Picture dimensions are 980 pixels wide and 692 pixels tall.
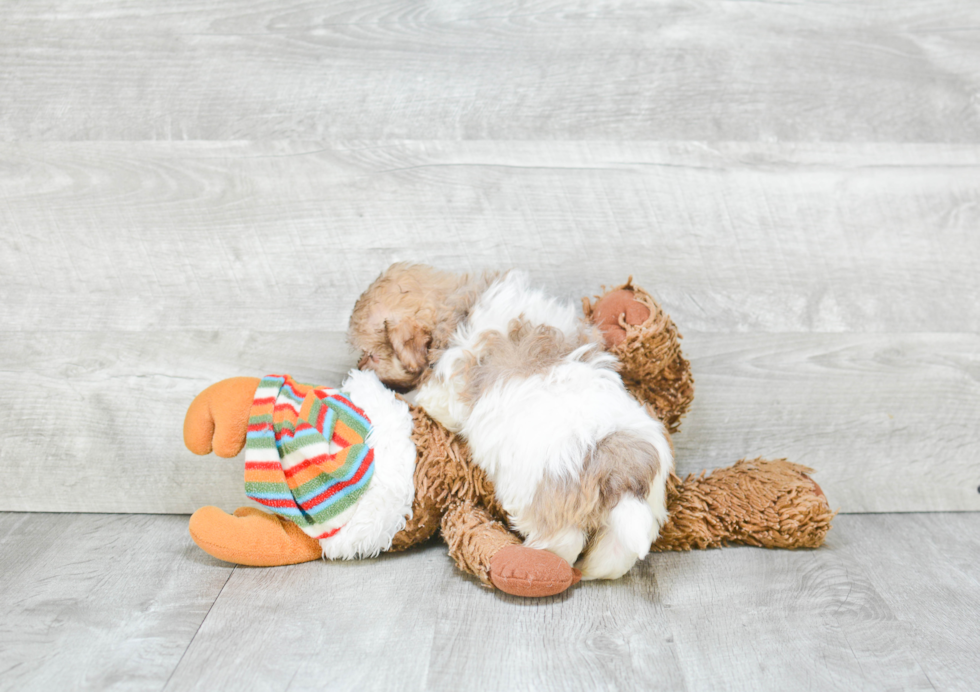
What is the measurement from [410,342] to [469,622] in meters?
0.32

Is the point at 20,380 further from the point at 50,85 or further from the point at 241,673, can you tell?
the point at 241,673

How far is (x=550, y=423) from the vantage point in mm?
814

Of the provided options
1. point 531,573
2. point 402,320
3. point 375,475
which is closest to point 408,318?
point 402,320

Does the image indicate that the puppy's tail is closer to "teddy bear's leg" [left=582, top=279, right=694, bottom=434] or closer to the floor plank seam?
"teddy bear's leg" [left=582, top=279, right=694, bottom=434]

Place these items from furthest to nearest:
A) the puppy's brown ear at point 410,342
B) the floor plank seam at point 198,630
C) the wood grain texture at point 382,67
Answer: the wood grain texture at point 382,67, the puppy's brown ear at point 410,342, the floor plank seam at point 198,630

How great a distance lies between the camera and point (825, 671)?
0.74 metres

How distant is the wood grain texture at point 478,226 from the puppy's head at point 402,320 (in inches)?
5.8

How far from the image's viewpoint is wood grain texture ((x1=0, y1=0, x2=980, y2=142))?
3.36ft

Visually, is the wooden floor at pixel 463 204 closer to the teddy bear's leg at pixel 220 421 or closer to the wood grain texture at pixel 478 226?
the wood grain texture at pixel 478 226

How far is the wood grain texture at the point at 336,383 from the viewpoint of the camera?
1067 mm

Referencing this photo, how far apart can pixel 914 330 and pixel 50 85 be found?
4.20 ft

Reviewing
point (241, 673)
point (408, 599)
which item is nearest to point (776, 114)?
point (408, 599)

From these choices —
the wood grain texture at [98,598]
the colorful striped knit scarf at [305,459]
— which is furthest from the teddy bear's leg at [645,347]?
the wood grain texture at [98,598]

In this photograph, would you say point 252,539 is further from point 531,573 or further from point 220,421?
point 531,573
